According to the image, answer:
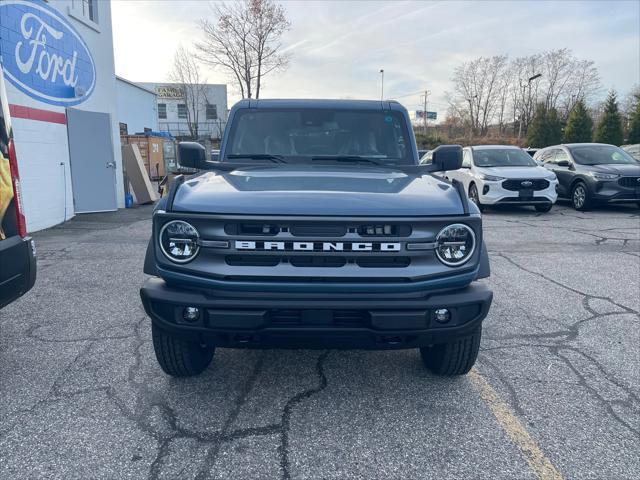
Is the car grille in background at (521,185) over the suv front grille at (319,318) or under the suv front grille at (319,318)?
over

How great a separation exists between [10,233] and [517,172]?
418 inches

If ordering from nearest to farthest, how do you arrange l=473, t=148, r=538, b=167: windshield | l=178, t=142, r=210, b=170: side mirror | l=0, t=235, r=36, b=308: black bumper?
l=0, t=235, r=36, b=308: black bumper → l=178, t=142, r=210, b=170: side mirror → l=473, t=148, r=538, b=167: windshield

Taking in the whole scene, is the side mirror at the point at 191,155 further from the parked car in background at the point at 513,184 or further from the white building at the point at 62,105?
the parked car in background at the point at 513,184

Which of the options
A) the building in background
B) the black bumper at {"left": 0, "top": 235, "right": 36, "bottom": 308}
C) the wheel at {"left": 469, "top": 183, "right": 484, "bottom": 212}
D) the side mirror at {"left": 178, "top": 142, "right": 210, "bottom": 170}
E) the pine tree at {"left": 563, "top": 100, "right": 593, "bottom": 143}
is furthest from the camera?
the pine tree at {"left": 563, "top": 100, "right": 593, "bottom": 143}

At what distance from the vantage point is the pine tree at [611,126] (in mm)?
34281

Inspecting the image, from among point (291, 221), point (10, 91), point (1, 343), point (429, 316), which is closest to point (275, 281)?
point (291, 221)

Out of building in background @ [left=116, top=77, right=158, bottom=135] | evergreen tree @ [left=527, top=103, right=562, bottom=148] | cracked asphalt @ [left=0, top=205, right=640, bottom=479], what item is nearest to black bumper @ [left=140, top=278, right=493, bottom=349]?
cracked asphalt @ [left=0, top=205, right=640, bottom=479]

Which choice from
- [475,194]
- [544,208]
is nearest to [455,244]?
[475,194]

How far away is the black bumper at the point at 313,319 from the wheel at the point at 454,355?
1.60 feet

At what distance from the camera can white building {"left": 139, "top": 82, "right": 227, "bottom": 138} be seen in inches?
1772

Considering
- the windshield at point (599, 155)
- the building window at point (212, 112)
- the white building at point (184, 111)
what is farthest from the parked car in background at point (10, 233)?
the building window at point (212, 112)

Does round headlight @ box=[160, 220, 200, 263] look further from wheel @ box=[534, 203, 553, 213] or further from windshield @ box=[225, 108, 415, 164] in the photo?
wheel @ box=[534, 203, 553, 213]

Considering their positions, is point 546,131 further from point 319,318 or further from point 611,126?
point 319,318

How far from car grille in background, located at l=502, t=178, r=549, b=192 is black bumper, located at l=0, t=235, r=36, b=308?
10017 millimetres
